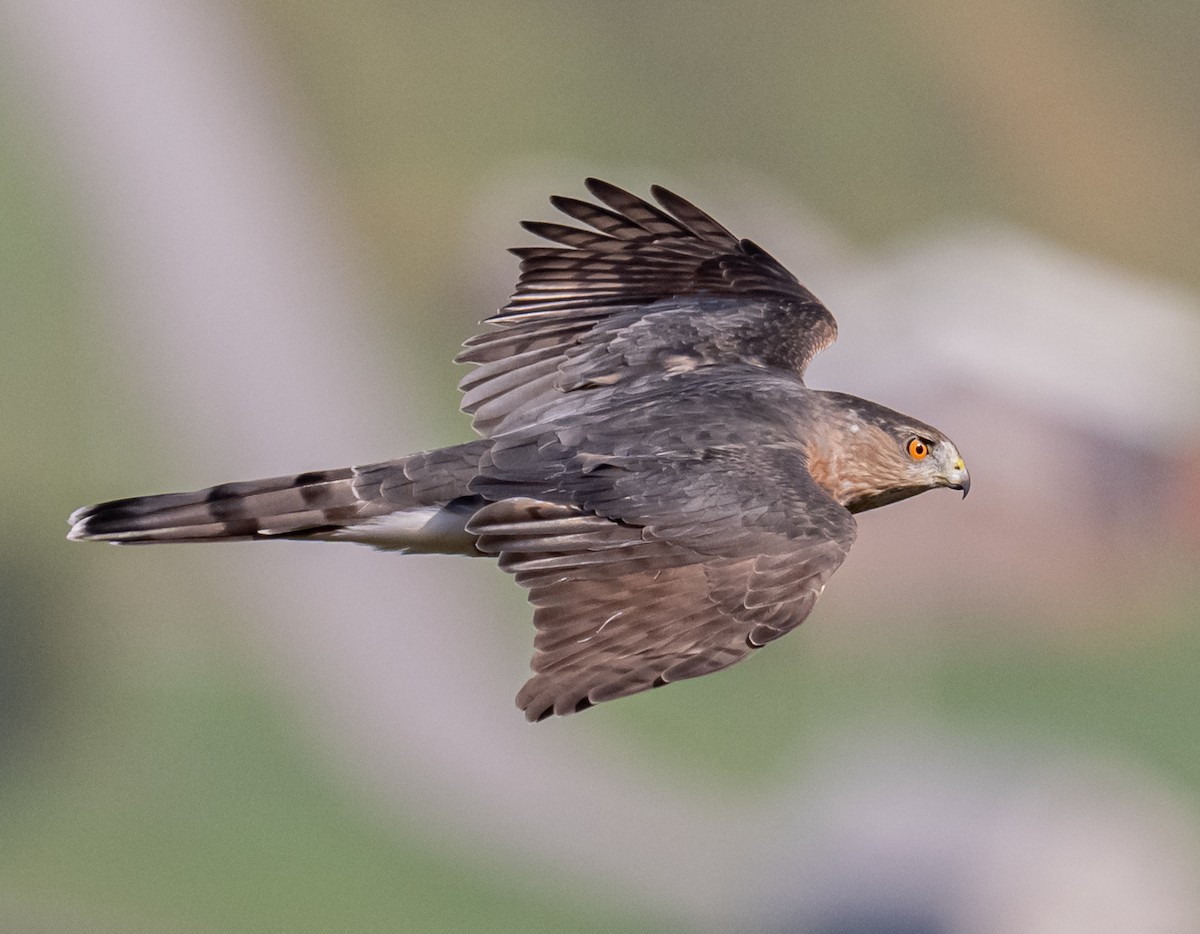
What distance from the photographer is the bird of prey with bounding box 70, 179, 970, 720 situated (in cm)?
903

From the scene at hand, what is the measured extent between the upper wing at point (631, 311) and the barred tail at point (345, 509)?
56.1 inches

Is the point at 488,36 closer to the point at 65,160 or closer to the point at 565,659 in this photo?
the point at 65,160

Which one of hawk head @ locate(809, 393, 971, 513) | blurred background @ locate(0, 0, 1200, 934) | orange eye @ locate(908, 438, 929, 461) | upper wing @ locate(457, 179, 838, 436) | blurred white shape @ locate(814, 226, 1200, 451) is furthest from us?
blurred white shape @ locate(814, 226, 1200, 451)

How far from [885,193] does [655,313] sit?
2966cm

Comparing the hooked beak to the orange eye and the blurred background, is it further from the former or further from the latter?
the blurred background

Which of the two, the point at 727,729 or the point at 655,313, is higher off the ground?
the point at 655,313

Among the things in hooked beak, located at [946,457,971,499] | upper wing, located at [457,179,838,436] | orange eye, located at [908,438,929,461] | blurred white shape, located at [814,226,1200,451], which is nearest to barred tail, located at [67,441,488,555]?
upper wing, located at [457,179,838,436]

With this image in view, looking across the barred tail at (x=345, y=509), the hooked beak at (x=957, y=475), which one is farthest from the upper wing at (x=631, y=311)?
the barred tail at (x=345, y=509)

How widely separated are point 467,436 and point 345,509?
23598mm

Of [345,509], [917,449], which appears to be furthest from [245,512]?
[917,449]

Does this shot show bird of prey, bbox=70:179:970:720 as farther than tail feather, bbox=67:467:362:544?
No

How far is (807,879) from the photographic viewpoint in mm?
28688

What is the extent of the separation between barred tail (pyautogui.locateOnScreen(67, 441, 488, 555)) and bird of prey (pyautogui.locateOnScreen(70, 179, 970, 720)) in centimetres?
1

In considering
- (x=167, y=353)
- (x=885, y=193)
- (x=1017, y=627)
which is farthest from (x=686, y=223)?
(x=885, y=193)
